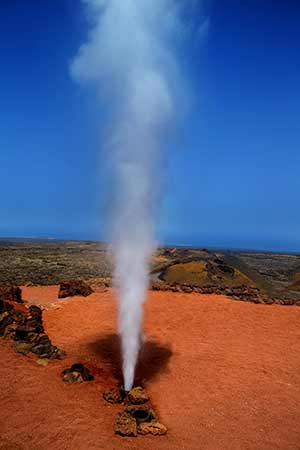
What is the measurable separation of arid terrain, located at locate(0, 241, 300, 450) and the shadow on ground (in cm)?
3

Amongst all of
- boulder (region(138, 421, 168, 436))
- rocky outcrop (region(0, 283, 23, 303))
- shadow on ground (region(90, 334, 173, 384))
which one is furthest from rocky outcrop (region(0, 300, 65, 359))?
boulder (region(138, 421, 168, 436))

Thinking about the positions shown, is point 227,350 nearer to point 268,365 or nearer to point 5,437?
point 268,365

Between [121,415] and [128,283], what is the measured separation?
356cm

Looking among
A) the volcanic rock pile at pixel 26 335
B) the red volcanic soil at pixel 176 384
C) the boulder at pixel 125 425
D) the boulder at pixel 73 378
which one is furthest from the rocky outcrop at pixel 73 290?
the boulder at pixel 125 425

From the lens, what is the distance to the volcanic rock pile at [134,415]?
757cm

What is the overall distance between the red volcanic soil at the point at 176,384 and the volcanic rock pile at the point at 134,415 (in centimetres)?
17

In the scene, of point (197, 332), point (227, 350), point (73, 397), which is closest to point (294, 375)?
point (227, 350)

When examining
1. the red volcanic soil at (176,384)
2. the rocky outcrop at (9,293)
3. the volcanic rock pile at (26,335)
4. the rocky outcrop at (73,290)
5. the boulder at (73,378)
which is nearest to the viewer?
the red volcanic soil at (176,384)

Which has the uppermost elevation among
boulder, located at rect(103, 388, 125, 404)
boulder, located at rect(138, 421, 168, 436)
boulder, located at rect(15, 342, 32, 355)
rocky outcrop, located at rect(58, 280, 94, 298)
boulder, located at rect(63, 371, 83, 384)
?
rocky outcrop, located at rect(58, 280, 94, 298)

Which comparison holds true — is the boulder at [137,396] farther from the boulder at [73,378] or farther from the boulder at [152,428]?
the boulder at [73,378]

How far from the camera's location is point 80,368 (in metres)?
10.0

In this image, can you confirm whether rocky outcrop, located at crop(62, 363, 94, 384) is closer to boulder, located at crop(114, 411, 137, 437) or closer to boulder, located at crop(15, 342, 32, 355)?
boulder, located at crop(15, 342, 32, 355)

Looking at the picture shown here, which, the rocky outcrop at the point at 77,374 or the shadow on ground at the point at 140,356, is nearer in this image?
the rocky outcrop at the point at 77,374

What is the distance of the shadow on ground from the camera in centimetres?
1068
